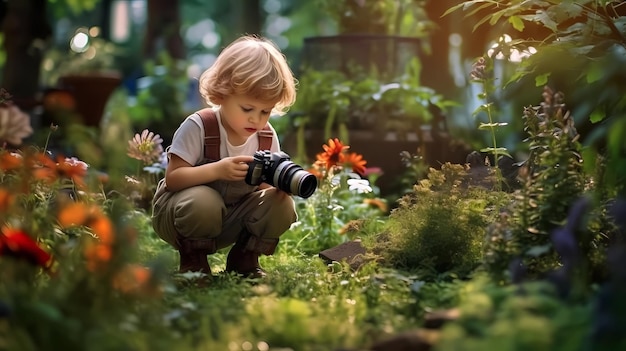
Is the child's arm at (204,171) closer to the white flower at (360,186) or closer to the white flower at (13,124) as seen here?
the white flower at (13,124)

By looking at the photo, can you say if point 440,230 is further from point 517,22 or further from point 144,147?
point 144,147

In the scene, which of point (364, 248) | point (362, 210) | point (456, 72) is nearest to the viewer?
point (364, 248)

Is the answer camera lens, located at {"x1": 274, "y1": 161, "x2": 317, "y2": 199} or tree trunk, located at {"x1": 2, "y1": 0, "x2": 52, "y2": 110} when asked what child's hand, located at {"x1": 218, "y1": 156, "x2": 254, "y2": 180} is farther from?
tree trunk, located at {"x1": 2, "y1": 0, "x2": 52, "y2": 110}

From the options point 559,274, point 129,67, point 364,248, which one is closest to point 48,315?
point 559,274

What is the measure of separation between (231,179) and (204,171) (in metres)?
0.12

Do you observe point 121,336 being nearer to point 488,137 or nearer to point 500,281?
point 500,281

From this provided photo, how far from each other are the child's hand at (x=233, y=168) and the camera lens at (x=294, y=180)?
0.14 metres

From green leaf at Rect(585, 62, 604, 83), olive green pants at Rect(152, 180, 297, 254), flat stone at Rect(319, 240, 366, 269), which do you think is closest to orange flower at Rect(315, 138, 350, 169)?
flat stone at Rect(319, 240, 366, 269)

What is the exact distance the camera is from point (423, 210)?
156 inches

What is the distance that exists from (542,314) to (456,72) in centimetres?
749

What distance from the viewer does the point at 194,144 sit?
3.96 metres

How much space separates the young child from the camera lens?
0.47 feet

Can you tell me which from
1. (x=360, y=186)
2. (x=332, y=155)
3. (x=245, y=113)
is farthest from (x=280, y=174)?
(x=360, y=186)

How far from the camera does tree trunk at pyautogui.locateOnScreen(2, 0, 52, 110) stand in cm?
934
